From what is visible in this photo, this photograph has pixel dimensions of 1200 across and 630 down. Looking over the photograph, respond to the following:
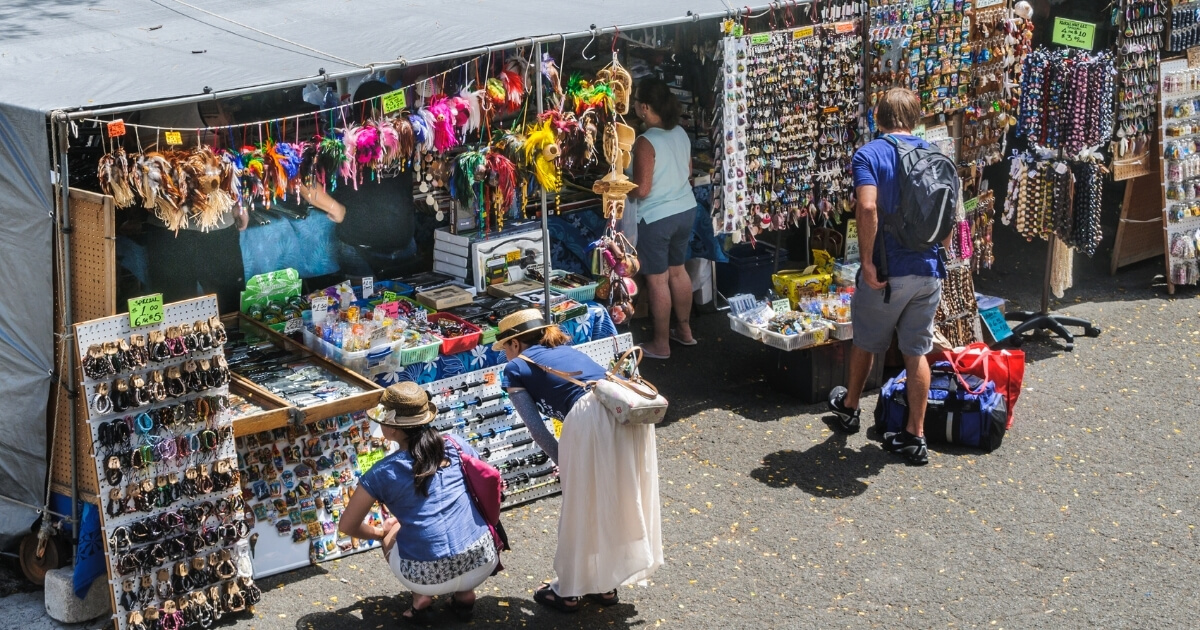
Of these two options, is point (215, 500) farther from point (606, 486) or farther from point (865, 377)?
point (865, 377)

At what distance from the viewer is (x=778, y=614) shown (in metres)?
5.51

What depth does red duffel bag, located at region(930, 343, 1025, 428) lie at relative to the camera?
722 centimetres

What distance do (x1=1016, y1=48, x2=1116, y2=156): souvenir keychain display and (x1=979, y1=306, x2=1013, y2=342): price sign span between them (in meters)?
1.22

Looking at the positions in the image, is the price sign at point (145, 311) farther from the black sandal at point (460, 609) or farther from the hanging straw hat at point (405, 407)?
the black sandal at point (460, 609)

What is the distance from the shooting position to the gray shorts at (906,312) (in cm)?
681

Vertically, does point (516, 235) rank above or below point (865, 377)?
above

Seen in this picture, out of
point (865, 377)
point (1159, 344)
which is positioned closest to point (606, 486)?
point (865, 377)

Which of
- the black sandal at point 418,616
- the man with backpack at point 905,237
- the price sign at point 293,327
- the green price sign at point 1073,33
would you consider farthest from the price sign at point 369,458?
the green price sign at point 1073,33

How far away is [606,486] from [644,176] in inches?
121

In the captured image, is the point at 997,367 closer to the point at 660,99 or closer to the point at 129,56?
the point at 660,99

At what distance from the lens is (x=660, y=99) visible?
775cm

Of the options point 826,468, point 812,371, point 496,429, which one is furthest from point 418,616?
point 812,371

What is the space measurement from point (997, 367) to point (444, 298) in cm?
314

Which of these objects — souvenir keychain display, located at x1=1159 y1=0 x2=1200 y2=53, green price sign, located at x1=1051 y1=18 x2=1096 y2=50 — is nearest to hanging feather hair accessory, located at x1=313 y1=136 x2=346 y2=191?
green price sign, located at x1=1051 y1=18 x2=1096 y2=50
